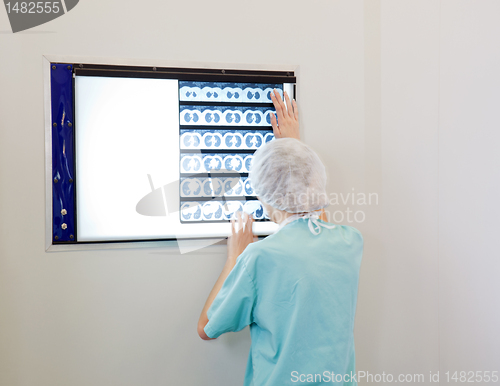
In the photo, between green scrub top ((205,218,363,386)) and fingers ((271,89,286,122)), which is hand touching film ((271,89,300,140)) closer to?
fingers ((271,89,286,122))

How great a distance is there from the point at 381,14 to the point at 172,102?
0.96m

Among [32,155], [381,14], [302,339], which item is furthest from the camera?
[381,14]

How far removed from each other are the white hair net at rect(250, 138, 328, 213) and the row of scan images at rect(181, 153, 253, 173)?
0.34 m

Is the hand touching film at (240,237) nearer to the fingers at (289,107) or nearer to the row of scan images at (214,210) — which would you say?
the row of scan images at (214,210)

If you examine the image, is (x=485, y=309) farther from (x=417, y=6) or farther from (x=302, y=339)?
(x=417, y=6)

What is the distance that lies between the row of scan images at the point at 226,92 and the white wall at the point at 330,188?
10cm

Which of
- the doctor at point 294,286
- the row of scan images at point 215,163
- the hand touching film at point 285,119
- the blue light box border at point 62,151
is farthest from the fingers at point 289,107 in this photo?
the blue light box border at point 62,151

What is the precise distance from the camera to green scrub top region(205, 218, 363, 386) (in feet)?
3.12

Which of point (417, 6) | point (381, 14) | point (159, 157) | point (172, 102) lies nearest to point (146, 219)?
point (159, 157)

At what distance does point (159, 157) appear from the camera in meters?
1.35

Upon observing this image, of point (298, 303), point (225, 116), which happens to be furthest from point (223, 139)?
point (298, 303)

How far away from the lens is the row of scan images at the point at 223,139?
137cm

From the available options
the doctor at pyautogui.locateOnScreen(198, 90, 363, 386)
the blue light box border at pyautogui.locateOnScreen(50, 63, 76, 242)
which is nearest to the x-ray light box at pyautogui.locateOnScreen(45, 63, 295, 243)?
the blue light box border at pyautogui.locateOnScreen(50, 63, 76, 242)

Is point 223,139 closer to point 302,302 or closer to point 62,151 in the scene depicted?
point 62,151
